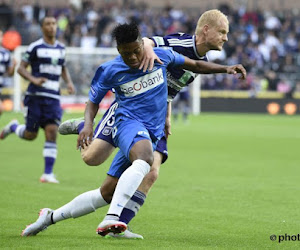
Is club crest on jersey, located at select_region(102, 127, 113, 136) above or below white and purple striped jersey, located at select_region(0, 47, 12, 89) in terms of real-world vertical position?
above

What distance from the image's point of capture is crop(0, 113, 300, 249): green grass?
22.3 feet

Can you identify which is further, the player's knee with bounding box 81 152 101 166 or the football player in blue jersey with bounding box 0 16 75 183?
the football player in blue jersey with bounding box 0 16 75 183

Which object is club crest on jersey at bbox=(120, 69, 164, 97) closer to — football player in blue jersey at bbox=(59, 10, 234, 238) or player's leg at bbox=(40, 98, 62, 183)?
football player in blue jersey at bbox=(59, 10, 234, 238)

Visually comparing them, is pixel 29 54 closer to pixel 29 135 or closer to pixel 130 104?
pixel 29 135

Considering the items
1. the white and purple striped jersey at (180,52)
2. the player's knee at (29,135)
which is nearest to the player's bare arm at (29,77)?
the player's knee at (29,135)

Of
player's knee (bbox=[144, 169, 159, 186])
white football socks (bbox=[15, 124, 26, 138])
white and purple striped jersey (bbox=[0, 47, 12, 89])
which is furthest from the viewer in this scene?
white and purple striped jersey (bbox=[0, 47, 12, 89])

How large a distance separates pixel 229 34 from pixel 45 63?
27178 millimetres

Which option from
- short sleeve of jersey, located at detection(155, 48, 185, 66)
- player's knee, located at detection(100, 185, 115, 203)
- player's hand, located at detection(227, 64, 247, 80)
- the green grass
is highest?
short sleeve of jersey, located at detection(155, 48, 185, 66)

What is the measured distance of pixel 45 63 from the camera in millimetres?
11812

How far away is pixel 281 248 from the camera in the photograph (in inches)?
253

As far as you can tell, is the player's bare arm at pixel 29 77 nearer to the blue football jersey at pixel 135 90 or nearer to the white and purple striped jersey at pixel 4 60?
the white and purple striped jersey at pixel 4 60

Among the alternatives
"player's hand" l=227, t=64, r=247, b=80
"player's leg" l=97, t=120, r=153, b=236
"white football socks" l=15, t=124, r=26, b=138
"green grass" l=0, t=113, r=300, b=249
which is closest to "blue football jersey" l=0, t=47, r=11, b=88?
"green grass" l=0, t=113, r=300, b=249

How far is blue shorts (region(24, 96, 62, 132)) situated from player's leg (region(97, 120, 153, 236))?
513 centimetres

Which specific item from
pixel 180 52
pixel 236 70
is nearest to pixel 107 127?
pixel 180 52
